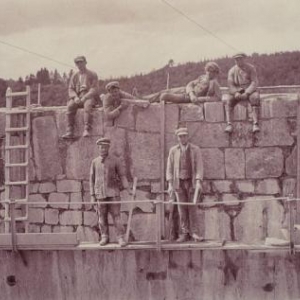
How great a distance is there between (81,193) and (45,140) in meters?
1.16

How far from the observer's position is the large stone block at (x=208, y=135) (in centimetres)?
1248

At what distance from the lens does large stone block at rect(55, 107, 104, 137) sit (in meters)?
12.9

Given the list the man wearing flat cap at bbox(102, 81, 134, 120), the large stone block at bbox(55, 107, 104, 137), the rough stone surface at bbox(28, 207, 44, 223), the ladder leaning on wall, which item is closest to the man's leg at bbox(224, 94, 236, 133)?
the man wearing flat cap at bbox(102, 81, 134, 120)

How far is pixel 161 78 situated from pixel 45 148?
37.2ft

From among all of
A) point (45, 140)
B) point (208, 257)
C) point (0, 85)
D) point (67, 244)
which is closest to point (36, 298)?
point (67, 244)

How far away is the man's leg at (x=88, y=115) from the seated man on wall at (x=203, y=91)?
1194 millimetres

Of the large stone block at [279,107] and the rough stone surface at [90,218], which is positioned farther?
the rough stone surface at [90,218]

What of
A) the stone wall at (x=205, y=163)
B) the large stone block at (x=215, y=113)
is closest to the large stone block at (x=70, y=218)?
the stone wall at (x=205, y=163)

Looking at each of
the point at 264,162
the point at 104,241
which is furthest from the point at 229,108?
the point at 104,241

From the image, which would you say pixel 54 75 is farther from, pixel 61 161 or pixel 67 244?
pixel 67 244

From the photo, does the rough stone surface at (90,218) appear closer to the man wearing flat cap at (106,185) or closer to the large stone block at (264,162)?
the man wearing flat cap at (106,185)

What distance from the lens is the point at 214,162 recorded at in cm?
1248

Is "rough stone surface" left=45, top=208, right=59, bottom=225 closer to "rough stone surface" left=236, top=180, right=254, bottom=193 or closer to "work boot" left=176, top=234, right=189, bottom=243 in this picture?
"work boot" left=176, top=234, right=189, bottom=243

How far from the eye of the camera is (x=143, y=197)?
12.7m
